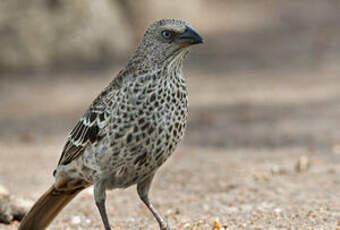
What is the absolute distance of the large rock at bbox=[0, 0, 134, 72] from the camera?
12367 mm

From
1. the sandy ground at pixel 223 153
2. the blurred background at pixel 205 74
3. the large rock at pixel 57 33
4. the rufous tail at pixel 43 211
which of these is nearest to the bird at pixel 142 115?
the rufous tail at pixel 43 211

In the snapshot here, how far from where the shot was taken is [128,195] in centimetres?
665

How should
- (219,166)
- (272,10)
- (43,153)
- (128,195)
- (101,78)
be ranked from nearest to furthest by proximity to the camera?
1. (128,195)
2. (219,166)
3. (43,153)
4. (101,78)
5. (272,10)

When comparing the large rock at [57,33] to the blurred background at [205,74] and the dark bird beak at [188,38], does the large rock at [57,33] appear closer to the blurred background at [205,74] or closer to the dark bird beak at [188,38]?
the blurred background at [205,74]

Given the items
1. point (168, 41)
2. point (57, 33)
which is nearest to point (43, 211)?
point (168, 41)

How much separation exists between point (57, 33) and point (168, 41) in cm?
870

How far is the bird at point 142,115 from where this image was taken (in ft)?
14.2

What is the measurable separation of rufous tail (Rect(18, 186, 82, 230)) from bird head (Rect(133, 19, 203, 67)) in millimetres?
1305

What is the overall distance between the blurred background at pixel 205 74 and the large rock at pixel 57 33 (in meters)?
0.02

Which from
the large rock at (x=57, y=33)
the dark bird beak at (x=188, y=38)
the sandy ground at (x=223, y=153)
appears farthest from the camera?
the large rock at (x=57, y=33)

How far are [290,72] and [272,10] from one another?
5511 mm

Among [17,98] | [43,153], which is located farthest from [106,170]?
[17,98]

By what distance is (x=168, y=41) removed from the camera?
4.45 metres

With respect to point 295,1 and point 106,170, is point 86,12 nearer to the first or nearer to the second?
point 295,1
